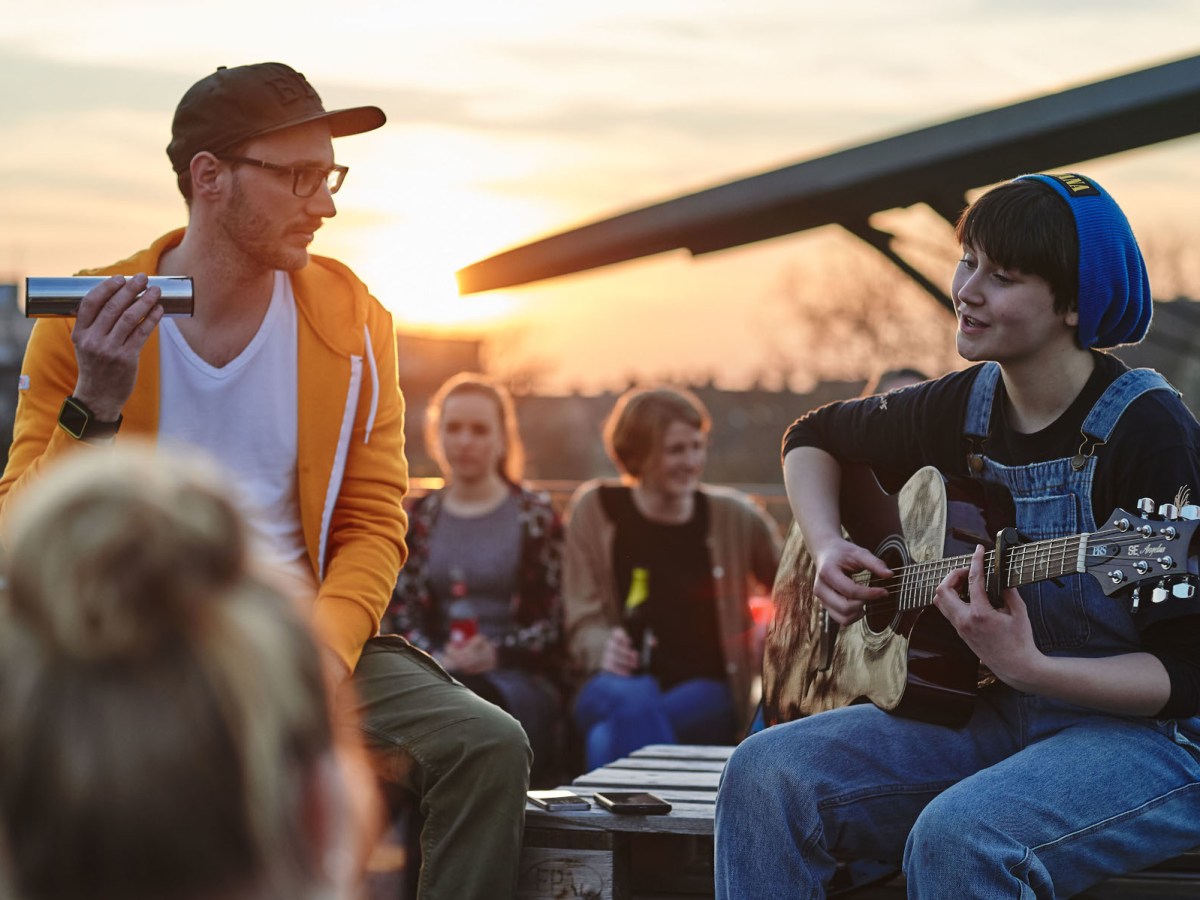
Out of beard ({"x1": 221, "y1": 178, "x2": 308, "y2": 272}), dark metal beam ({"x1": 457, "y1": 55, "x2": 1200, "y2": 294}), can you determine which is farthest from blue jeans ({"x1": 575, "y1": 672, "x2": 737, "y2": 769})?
beard ({"x1": 221, "y1": 178, "x2": 308, "y2": 272})

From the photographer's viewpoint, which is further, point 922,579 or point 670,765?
point 670,765

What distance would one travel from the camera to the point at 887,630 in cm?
298

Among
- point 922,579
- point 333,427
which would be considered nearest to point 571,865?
point 922,579

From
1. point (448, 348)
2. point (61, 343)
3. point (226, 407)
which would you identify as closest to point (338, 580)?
point (226, 407)

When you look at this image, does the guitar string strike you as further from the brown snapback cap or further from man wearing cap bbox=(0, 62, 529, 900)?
the brown snapback cap

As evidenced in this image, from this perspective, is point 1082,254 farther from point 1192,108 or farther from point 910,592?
point 1192,108

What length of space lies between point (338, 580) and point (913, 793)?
1.34 metres

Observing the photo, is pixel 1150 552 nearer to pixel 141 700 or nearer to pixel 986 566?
pixel 986 566

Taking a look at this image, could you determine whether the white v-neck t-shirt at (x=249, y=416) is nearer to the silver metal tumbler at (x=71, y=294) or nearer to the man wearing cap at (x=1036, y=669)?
the silver metal tumbler at (x=71, y=294)

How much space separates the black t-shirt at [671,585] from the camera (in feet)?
17.1

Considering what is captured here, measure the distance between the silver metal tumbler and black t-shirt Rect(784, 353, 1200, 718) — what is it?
1474 millimetres

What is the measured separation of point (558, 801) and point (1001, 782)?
1.05 m

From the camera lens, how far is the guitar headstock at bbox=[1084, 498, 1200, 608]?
7.91 ft

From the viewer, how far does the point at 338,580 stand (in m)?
3.24
